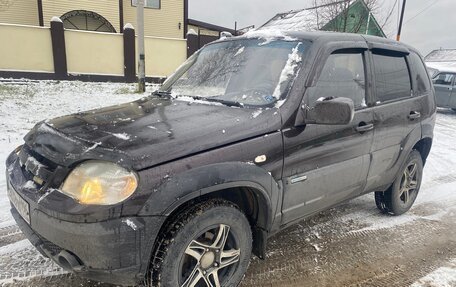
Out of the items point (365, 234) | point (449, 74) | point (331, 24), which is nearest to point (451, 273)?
point (365, 234)

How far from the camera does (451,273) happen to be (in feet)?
10.4

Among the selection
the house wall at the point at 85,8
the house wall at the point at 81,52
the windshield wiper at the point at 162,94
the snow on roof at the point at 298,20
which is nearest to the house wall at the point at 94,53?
the house wall at the point at 81,52

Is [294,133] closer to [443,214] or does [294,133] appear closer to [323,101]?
[323,101]

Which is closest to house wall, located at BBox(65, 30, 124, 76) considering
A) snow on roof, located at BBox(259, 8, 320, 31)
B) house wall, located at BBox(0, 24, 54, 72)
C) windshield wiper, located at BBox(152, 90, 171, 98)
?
house wall, located at BBox(0, 24, 54, 72)

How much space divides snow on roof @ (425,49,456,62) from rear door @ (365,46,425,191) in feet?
150

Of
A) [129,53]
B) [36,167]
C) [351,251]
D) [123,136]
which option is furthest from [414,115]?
[129,53]

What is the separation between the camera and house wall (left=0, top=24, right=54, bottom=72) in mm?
13367

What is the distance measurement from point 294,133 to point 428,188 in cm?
364

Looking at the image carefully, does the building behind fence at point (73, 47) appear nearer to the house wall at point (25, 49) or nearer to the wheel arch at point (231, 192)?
the house wall at point (25, 49)

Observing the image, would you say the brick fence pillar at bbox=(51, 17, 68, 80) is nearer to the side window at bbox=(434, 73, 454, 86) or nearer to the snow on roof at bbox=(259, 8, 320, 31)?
the snow on roof at bbox=(259, 8, 320, 31)

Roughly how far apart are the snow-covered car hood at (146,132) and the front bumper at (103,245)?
337 mm

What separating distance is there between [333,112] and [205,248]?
51.1 inches

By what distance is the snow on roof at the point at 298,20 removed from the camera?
21953 mm

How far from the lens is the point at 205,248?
243 centimetres
